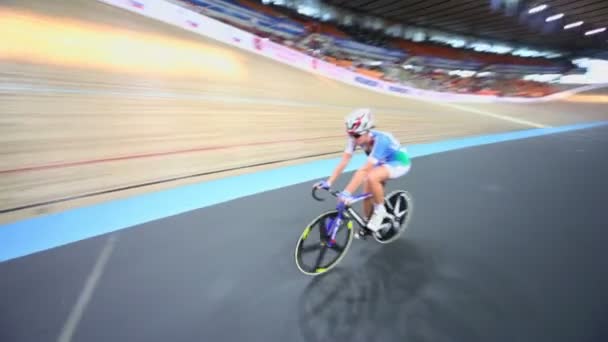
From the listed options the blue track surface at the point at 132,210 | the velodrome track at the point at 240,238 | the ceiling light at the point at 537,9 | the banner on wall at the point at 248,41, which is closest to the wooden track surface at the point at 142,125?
the velodrome track at the point at 240,238

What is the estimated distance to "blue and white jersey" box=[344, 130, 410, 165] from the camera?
1.63 meters

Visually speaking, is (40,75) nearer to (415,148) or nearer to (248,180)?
(248,180)

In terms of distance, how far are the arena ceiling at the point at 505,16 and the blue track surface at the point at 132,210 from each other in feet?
51.7

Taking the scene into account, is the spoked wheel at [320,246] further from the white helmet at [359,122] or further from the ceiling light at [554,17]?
the ceiling light at [554,17]

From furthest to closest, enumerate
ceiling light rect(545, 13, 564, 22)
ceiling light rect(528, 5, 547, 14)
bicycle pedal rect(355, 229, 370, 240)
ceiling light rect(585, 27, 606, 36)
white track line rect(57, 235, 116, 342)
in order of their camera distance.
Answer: ceiling light rect(585, 27, 606, 36) < ceiling light rect(545, 13, 564, 22) < ceiling light rect(528, 5, 547, 14) < bicycle pedal rect(355, 229, 370, 240) < white track line rect(57, 235, 116, 342)

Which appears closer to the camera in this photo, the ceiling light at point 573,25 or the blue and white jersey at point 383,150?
the blue and white jersey at point 383,150

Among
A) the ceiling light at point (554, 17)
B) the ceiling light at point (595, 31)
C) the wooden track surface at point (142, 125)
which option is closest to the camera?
the wooden track surface at point (142, 125)

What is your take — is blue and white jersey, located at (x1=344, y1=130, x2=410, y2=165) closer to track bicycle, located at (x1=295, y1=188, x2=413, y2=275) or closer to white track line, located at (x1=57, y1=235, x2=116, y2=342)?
track bicycle, located at (x1=295, y1=188, x2=413, y2=275)

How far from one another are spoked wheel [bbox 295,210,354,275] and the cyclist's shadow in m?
0.06

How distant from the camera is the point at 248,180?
294 centimetres

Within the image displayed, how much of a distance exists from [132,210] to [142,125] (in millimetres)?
1472

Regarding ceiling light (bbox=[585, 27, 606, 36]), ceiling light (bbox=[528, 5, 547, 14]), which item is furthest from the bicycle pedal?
ceiling light (bbox=[585, 27, 606, 36])

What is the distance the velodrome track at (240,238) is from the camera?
1.30 meters

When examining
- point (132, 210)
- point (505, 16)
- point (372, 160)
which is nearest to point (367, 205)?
point (372, 160)
